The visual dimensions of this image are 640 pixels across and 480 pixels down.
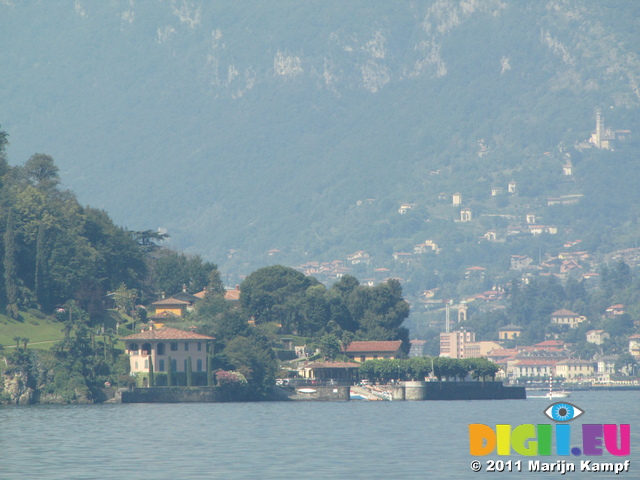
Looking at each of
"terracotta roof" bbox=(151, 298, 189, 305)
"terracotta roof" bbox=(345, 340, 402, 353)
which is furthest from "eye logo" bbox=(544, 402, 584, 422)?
"terracotta roof" bbox=(345, 340, 402, 353)

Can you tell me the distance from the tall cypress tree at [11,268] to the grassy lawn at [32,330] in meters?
1.45

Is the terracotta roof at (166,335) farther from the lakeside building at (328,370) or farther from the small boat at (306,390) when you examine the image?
the lakeside building at (328,370)

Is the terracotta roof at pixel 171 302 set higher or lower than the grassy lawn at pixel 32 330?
higher

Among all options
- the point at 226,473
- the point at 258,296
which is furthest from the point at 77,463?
the point at 258,296

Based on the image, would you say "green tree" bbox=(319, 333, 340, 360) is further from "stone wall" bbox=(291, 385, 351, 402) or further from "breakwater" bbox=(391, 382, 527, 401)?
"stone wall" bbox=(291, 385, 351, 402)

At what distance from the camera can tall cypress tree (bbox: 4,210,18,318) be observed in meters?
132

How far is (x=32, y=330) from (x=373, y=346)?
46.3 meters

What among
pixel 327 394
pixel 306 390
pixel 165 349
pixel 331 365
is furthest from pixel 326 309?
pixel 165 349

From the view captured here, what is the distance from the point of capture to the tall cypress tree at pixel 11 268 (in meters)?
132

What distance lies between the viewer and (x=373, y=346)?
528 feet

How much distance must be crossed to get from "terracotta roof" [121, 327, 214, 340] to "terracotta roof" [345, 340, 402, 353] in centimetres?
3189

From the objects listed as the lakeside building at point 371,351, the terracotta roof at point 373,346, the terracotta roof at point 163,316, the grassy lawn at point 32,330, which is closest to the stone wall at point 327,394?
the terracotta roof at point 163,316

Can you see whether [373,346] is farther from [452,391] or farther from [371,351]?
[452,391]

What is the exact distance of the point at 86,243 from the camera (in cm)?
14550
